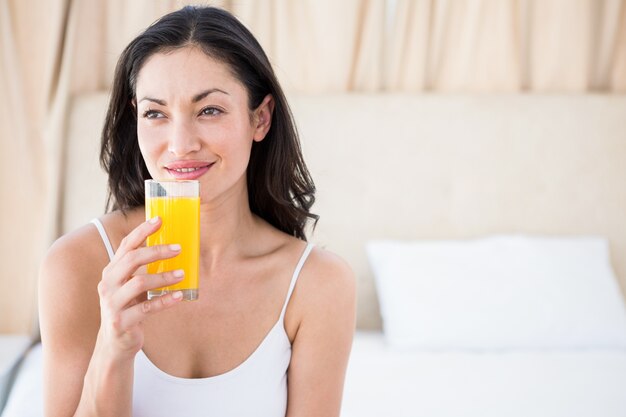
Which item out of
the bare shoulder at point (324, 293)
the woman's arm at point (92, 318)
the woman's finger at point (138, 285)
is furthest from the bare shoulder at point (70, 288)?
the bare shoulder at point (324, 293)

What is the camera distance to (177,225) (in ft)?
4.59

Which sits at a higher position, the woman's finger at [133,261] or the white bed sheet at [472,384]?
the woman's finger at [133,261]

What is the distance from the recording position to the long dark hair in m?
1.70

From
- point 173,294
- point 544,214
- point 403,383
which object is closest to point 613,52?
point 544,214

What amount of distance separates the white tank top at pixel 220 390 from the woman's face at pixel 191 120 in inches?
10.8

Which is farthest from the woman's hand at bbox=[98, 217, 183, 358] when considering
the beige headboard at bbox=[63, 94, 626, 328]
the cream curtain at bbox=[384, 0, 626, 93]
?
→ the cream curtain at bbox=[384, 0, 626, 93]

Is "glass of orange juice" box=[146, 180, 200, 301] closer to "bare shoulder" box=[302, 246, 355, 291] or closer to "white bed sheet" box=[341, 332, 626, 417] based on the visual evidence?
"bare shoulder" box=[302, 246, 355, 291]

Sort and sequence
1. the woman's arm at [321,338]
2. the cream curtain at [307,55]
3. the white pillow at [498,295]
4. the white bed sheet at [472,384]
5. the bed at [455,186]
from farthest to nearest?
the cream curtain at [307,55] < the bed at [455,186] < the white pillow at [498,295] < the white bed sheet at [472,384] < the woman's arm at [321,338]

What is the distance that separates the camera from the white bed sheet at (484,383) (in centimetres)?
230

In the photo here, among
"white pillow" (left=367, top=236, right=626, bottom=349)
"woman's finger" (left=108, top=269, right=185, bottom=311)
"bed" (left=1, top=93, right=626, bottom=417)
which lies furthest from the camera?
"bed" (left=1, top=93, right=626, bottom=417)

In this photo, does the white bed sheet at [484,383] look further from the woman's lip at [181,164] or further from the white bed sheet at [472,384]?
the woman's lip at [181,164]

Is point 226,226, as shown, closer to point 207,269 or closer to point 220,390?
point 207,269

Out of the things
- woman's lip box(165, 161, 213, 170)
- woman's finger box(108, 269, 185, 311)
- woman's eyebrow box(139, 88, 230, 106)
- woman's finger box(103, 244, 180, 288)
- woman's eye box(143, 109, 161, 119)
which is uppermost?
woman's eyebrow box(139, 88, 230, 106)

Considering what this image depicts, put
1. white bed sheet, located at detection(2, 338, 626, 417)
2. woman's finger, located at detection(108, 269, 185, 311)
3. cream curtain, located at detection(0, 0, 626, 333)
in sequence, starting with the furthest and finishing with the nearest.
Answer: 1. cream curtain, located at detection(0, 0, 626, 333)
2. white bed sheet, located at detection(2, 338, 626, 417)
3. woman's finger, located at detection(108, 269, 185, 311)
